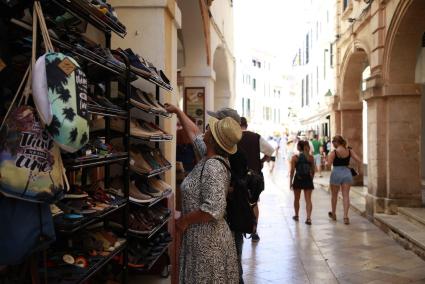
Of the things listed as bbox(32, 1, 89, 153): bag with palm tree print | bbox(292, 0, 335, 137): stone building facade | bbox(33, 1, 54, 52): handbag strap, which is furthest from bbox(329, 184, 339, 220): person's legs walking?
bbox(292, 0, 335, 137): stone building facade

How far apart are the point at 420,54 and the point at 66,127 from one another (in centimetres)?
1133

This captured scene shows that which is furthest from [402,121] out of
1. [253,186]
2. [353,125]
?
[253,186]

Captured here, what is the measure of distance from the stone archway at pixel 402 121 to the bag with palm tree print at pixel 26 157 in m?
8.23

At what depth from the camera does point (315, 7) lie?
82.1ft

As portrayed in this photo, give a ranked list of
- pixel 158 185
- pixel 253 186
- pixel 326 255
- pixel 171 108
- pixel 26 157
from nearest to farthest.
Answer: pixel 26 157, pixel 253 186, pixel 171 108, pixel 158 185, pixel 326 255

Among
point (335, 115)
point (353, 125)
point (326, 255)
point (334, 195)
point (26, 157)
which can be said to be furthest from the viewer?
point (335, 115)

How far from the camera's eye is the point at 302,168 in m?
9.39

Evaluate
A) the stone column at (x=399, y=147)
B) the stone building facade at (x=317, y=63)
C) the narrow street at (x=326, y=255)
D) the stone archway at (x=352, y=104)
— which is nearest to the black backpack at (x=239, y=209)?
the narrow street at (x=326, y=255)

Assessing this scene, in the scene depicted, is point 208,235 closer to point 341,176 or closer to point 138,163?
point 138,163

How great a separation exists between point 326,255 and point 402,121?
3.68 meters

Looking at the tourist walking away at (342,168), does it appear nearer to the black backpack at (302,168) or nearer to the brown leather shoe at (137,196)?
the black backpack at (302,168)

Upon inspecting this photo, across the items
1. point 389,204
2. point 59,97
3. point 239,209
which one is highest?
point 59,97

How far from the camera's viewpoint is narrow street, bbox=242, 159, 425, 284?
609 cm

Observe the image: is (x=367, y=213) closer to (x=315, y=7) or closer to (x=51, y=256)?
(x=51, y=256)
